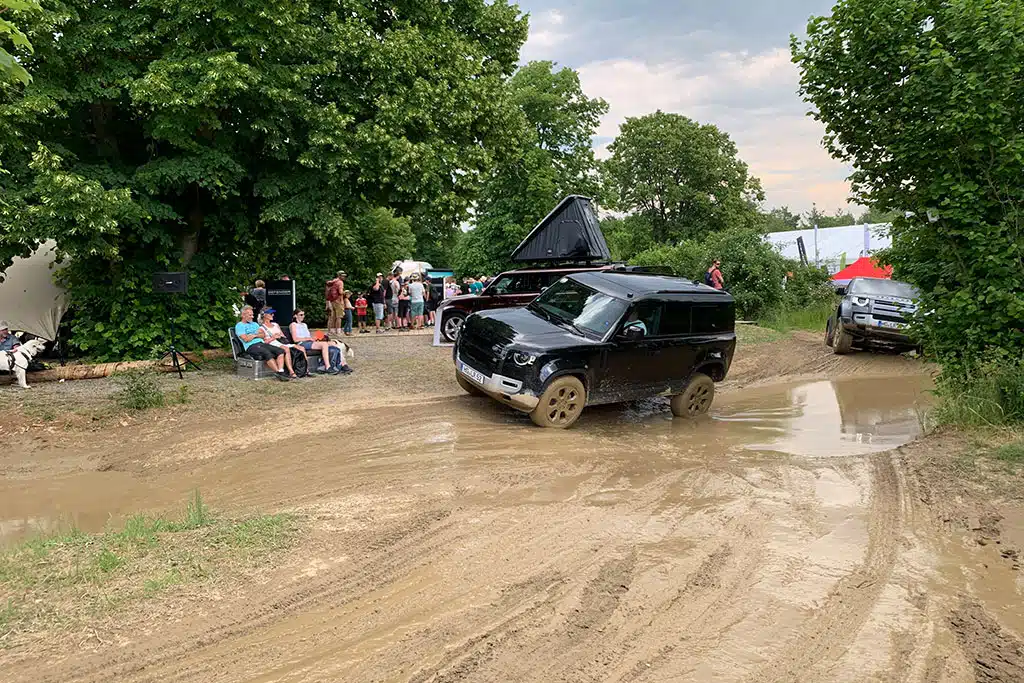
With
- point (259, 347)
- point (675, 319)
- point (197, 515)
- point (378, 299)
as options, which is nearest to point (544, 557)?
point (197, 515)

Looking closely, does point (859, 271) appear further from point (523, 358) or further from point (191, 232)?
point (191, 232)

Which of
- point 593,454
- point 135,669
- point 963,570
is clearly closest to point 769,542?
point 963,570

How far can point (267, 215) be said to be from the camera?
508 inches

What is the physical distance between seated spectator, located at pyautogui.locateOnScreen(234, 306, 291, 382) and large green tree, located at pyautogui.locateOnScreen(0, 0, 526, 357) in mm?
1652

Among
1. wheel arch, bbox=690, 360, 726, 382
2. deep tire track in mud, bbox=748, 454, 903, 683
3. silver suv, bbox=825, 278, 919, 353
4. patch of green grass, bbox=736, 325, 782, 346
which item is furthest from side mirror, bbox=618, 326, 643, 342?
patch of green grass, bbox=736, 325, 782, 346

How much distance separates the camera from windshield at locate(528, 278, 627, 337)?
31.4 ft

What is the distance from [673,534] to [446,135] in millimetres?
10951

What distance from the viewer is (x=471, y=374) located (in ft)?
31.7

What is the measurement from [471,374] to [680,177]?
45.7 m

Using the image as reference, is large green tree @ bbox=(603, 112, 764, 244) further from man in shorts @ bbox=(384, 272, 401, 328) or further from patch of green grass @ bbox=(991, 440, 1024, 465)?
patch of green grass @ bbox=(991, 440, 1024, 465)

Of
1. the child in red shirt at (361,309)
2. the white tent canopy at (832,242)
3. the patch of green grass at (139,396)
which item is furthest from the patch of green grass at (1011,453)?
the white tent canopy at (832,242)

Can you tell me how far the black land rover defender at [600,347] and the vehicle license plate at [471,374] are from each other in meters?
0.01

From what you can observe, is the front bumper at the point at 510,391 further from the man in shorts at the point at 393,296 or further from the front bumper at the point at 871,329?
the man in shorts at the point at 393,296

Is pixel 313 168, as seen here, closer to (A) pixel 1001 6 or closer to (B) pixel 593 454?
(B) pixel 593 454
